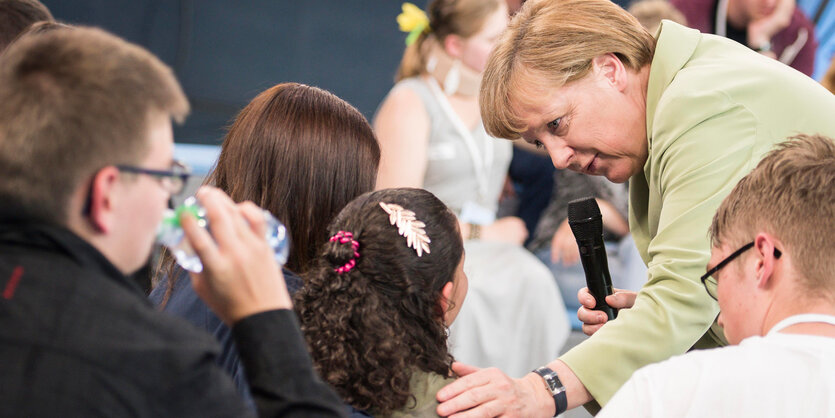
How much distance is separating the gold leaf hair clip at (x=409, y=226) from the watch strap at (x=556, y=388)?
1.12 feet

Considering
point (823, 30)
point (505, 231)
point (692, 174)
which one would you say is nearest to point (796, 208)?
point (692, 174)

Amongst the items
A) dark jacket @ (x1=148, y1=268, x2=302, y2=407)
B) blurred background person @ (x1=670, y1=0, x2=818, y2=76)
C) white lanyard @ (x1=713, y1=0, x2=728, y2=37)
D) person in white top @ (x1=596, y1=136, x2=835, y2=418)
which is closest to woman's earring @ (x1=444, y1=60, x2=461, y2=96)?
blurred background person @ (x1=670, y1=0, x2=818, y2=76)

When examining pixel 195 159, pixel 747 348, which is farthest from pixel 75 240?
pixel 195 159

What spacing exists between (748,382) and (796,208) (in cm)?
27

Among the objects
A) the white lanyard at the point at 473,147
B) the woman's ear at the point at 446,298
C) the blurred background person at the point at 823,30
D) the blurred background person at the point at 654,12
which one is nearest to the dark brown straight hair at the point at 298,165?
the woman's ear at the point at 446,298

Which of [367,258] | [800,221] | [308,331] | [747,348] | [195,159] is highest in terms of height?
[800,221]

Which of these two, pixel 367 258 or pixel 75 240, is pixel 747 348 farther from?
pixel 75 240

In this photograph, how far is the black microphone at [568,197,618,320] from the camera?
5.97 feet

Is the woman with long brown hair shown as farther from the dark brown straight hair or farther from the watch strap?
the watch strap

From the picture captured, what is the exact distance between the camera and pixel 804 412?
3.69 feet

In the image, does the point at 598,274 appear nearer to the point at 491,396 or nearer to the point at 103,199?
the point at 491,396

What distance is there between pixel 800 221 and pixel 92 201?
931 mm

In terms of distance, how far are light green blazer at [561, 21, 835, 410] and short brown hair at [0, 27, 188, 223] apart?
A: 40.4 inches

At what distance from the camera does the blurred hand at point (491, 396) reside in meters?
1.48
